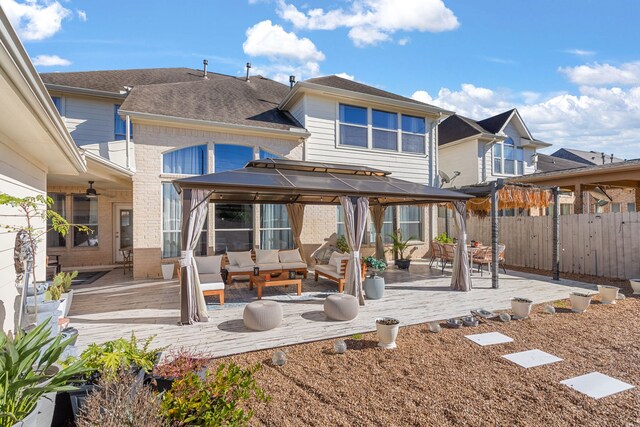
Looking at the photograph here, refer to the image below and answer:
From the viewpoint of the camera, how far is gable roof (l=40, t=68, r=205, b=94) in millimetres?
11273

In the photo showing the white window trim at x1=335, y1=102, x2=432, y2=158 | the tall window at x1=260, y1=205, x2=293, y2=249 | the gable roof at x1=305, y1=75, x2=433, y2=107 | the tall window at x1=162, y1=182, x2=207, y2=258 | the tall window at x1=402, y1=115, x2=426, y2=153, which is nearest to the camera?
the tall window at x1=162, y1=182, x2=207, y2=258

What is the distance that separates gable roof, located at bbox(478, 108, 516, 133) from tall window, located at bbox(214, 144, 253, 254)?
43.0 feet

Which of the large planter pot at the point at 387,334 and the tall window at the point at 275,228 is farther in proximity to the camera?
the tall window at the point at 275,228

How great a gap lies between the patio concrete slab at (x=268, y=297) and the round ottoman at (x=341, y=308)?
Result: 133 mm

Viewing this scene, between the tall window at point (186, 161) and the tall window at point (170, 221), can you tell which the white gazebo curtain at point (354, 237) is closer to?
the tall window at point (186, 161)

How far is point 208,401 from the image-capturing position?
7.60 ft

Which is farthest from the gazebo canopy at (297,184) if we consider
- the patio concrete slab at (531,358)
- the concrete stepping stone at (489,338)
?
the patio concrete slab at (531,358)

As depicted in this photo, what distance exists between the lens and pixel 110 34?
7.58 m

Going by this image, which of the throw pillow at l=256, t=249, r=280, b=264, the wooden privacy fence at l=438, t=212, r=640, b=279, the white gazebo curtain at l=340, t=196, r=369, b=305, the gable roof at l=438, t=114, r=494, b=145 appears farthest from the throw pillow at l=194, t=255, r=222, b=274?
the gable roof at l=438, t=114, r=494, b=145

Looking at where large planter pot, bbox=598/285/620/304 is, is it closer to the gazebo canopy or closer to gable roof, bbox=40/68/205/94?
the gazebo canopy

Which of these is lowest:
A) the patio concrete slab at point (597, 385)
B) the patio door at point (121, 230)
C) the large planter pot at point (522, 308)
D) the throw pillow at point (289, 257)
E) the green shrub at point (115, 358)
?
the patio concrete slab at point (597, 385)

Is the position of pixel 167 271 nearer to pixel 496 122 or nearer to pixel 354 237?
pixel 354 237

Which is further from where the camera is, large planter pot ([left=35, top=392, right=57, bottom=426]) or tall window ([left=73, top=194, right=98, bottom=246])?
tall window ([left=73, top=194, right=98, bottom=246])

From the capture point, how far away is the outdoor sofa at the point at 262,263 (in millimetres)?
8039
